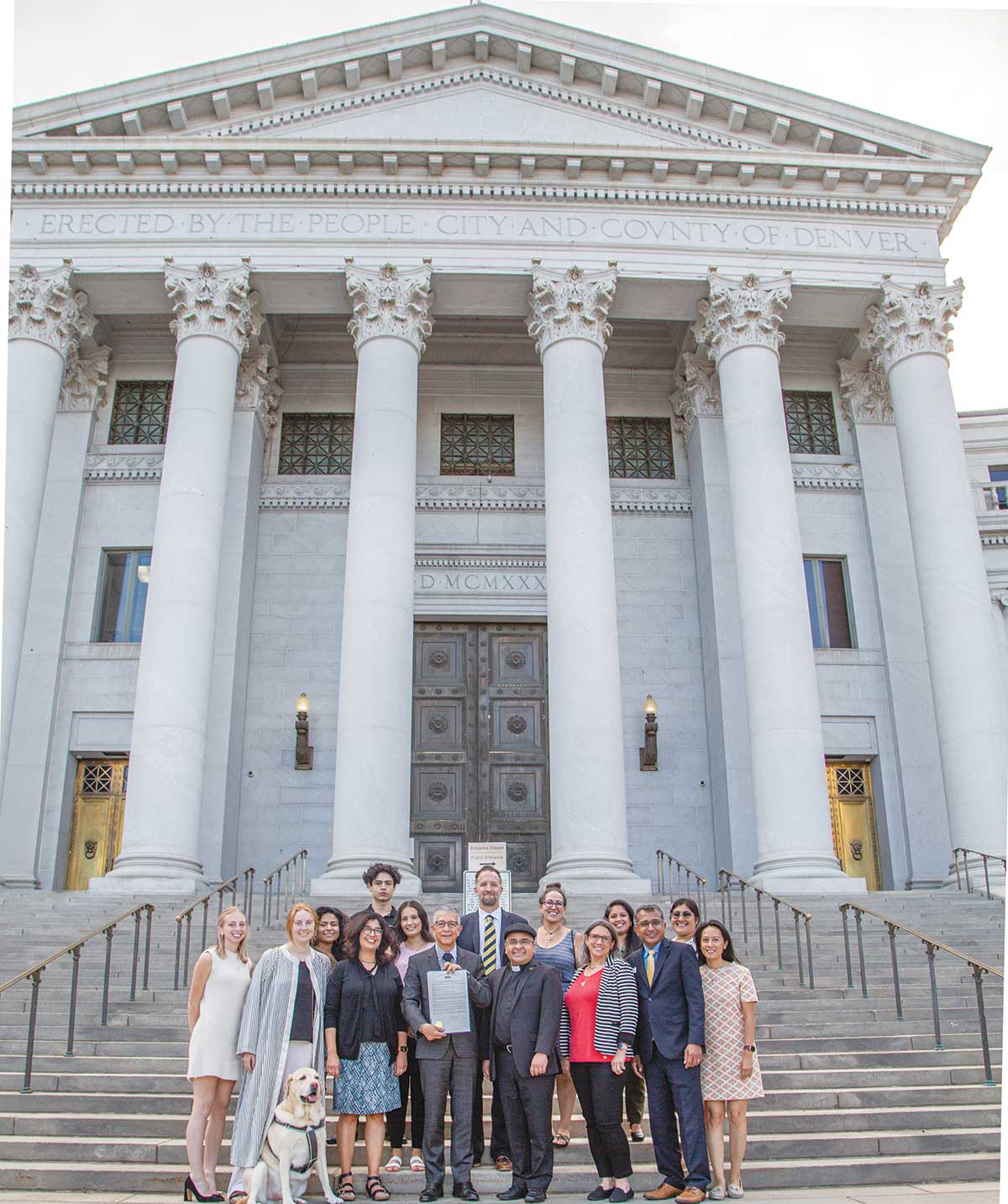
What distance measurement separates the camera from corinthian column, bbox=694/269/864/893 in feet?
59.5

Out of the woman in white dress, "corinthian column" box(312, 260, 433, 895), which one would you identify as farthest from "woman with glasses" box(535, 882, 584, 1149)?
"corinthian column" box(312, 260, 433, 895)

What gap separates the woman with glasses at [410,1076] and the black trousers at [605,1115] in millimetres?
1165

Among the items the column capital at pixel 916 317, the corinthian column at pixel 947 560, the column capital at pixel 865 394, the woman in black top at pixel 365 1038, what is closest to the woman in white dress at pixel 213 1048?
the woman in black top at pixel 365 1038

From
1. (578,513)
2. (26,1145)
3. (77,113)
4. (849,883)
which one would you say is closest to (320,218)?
(77,113)

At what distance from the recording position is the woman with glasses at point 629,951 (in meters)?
8.76

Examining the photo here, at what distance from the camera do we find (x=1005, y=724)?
1931 centimetres

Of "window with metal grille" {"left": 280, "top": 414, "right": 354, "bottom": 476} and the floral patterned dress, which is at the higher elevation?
"window with metal grille" {"left": 280, "top": 414, "right": 354, "bottom": 476}

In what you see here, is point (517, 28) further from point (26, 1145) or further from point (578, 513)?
point (26, 1145)

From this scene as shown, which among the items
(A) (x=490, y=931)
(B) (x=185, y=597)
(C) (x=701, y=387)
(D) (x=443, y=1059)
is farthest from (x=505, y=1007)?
(C) (x=701, y=387)

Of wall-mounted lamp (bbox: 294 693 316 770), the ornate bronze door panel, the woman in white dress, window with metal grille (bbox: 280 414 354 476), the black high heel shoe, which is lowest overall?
the black high heel shoe

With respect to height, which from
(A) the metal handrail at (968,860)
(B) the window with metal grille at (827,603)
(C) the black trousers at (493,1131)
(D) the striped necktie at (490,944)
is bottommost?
(C) the black trousers at (493,1131)

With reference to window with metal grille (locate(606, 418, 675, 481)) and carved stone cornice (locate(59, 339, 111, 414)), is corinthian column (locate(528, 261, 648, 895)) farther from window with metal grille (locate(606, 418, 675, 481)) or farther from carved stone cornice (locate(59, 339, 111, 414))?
carved stone cornice (locate(59, 339, 111, 414))

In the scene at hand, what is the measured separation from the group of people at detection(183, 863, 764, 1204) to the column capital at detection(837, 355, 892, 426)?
724 inches

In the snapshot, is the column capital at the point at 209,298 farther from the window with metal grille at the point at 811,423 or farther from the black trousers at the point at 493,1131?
the black trousers at the point at 493,1131
